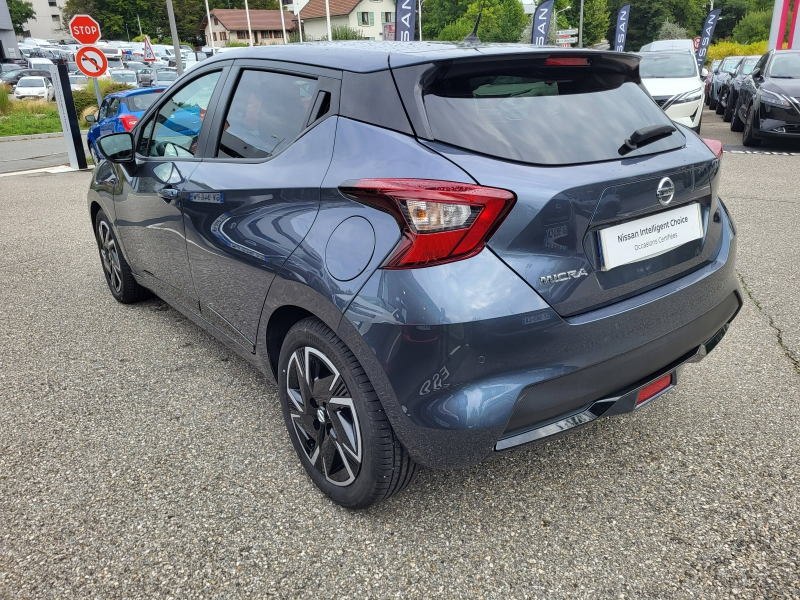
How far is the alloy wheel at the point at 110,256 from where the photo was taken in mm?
4531

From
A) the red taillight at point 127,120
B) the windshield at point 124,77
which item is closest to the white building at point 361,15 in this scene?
the windshield at point 124,77

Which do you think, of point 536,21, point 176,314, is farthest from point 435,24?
point 176,314

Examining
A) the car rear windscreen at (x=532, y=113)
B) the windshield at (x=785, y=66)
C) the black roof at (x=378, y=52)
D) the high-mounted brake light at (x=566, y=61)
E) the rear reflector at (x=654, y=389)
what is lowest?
the rear reflector at (x=654, y=389)

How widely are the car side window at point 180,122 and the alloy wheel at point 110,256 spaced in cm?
98

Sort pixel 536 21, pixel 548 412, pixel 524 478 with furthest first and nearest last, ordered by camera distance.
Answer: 1. pixel 536 21
2. pixel 524 478
3. pixel 548 412

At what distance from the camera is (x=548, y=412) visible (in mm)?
2033

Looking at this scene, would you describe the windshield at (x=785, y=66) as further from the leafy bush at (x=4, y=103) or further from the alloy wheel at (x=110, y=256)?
the leafy bush at (x=4, y=103)

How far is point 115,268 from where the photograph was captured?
4.66m

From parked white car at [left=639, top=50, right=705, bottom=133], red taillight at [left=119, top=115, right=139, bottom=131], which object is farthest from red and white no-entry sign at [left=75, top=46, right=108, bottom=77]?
parked white car at [left=639, top=50, right=705, bottom=133]

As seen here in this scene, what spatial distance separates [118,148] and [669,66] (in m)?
12.1

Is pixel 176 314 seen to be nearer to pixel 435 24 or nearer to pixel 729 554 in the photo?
pixel 729 554

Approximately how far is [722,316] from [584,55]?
3.69 ft

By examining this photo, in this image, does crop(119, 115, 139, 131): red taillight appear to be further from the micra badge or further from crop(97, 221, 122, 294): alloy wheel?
the micra badge

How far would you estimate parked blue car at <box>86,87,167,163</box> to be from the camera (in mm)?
11641
